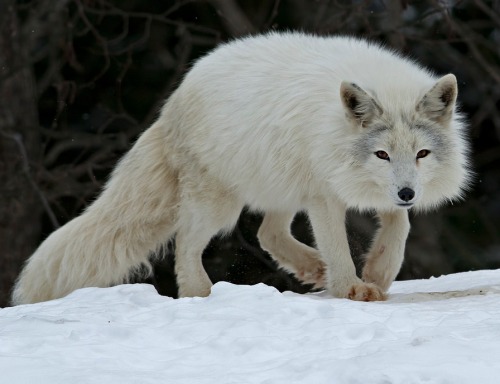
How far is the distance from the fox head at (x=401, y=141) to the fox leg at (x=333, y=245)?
177mm

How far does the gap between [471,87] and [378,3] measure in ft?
4.76

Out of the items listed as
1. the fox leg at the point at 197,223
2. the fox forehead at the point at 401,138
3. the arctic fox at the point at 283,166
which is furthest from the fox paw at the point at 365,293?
the fox leg at the point at 197,223

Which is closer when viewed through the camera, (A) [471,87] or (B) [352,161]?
(B) [352,161]

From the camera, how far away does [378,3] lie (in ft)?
39.5

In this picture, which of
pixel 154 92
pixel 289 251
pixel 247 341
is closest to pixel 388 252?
pixel 289 251

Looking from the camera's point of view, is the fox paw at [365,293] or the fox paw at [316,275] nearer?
the fox paw at [365,293]

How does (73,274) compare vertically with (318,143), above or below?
below

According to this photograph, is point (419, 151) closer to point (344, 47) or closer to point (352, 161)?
point (352, 161)

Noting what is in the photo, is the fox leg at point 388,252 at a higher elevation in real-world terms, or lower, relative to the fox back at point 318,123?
lower

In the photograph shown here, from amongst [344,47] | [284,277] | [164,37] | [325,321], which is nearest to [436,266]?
[284,277]

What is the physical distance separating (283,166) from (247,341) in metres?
2.11

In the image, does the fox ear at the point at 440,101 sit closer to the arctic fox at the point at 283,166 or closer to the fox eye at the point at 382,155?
the arctic fox at the point at 283,166

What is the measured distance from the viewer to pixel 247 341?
13.0 ft

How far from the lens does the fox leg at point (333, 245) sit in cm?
588
